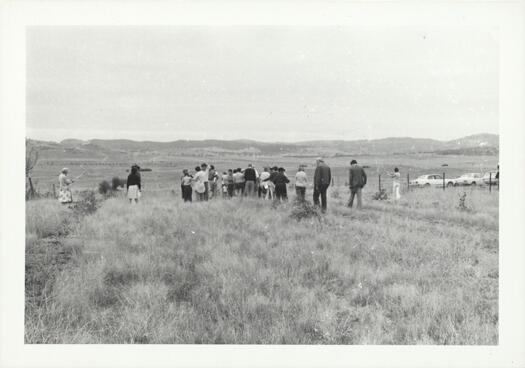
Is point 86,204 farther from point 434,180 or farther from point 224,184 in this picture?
point 434,180

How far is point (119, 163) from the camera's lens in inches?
241

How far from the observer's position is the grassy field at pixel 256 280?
479cm

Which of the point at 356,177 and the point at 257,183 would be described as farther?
the point at 257,183

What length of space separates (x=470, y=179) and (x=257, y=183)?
6.29 metres

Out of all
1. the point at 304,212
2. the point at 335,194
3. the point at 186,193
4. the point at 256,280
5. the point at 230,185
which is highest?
the point at 230,185

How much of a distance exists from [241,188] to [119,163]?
517cm

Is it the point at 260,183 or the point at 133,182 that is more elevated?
the point at 133,182

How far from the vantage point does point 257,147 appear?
669 centimetres

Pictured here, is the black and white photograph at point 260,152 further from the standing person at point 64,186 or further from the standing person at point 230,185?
the standing person at point 230,185

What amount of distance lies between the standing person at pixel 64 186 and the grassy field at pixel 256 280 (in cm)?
26

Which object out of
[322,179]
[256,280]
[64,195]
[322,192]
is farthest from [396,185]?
[64,195]

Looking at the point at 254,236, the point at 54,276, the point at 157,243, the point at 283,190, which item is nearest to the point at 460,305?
the point at 254,236
